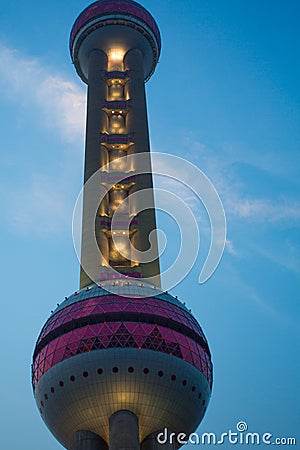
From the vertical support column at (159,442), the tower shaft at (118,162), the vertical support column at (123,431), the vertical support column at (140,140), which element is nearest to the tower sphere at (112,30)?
the tower shaft at (118,162)

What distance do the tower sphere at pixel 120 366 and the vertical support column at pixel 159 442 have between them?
0.51 meters

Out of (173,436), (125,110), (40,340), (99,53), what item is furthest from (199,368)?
(99,53)

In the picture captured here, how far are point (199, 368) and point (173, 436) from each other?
6379mm

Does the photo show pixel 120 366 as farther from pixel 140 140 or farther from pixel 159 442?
pixel 140 140

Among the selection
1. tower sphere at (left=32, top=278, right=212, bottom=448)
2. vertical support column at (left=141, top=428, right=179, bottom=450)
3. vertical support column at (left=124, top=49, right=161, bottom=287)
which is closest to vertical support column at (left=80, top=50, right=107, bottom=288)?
vertical support column at (left=124, top=49, right=161, bottom=287)

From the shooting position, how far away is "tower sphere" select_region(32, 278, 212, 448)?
5425cm

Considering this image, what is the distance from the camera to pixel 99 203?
2992 inches

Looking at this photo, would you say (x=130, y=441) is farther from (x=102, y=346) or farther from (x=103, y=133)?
(x=103, y=133)

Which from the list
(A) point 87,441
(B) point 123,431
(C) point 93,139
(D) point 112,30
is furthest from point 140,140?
(B) point 123,431

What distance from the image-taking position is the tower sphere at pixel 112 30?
90.1m

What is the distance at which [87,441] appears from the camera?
5550cm

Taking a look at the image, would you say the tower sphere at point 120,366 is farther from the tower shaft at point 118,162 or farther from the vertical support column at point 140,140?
the vertical support column at point 140,140

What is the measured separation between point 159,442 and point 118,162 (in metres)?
37.0

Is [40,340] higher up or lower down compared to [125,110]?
lower down
